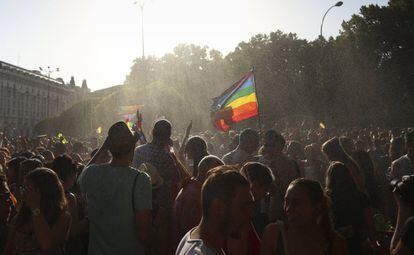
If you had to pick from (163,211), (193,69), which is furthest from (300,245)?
(193,69)

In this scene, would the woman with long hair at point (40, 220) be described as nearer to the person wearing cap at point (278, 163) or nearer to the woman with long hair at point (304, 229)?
the woman with long hair at point (304, 229)

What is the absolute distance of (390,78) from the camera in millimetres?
41656

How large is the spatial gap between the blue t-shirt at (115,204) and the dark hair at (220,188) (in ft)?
A: 4.12

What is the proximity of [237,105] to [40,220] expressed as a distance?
6766mm

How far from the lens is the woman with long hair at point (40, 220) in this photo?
348cm

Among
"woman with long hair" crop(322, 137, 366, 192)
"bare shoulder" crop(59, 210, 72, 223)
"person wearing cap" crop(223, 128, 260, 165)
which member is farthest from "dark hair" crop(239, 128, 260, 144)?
"bare shoulder" crop(59, 210, 72, 223)

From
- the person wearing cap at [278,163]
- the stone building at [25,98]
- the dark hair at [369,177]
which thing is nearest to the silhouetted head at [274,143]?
the person wearing cap at [278,163]

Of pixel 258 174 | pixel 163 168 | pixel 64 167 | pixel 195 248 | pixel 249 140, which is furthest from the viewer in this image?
pixel 249 140

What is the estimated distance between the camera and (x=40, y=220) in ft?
11.4

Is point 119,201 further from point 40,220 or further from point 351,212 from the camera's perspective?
point 351,212

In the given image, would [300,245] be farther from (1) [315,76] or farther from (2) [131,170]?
(1) [315,76]

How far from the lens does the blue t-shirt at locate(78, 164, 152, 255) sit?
3516 millimetres

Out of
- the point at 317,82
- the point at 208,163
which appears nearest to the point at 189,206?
the point at 208,163

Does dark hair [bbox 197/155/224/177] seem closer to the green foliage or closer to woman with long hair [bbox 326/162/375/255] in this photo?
woman with long hair [bbox 326/162/375/255]
